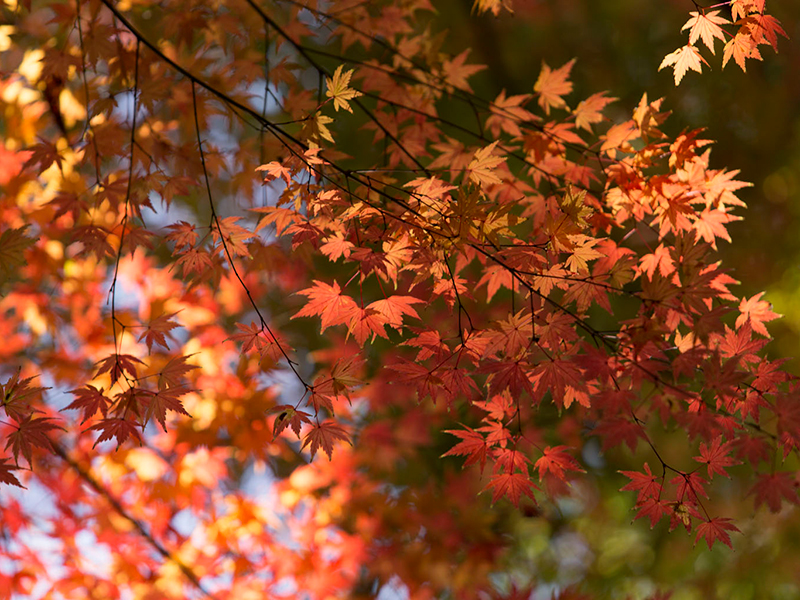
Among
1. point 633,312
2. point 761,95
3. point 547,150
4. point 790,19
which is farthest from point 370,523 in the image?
point 790,19

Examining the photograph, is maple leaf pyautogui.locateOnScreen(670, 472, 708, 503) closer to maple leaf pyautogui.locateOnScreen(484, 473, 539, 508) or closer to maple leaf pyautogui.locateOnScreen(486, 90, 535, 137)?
maple leaf pyautogui.locateOnScreen(484, 473, 539, 508)

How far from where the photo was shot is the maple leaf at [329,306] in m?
1.35

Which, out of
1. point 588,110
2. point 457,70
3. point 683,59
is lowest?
point 683,59

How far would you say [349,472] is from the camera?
3.56m

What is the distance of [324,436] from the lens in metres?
1.44

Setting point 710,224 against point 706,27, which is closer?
point 706,27

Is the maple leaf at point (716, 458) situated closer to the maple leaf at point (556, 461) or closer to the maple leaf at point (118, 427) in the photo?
the maple leaf at point (556, 461)

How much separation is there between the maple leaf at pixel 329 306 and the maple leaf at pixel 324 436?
→ 0.88 feet

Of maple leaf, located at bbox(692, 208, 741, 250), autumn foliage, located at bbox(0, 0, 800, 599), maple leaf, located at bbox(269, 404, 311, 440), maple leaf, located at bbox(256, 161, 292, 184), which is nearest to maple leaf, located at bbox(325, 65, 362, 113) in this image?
autumn foliage, located at bbox(0, 0, 800, 599)

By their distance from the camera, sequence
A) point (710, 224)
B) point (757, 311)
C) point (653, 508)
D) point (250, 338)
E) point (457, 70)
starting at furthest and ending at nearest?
point (457, 70) < point (710, 224) < point (757, 311) < point (250, 338) < point (653, 508)

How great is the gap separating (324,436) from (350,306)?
335mm

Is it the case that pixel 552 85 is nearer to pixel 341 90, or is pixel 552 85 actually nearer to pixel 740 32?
pixel 740 32

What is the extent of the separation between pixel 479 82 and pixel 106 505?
3370 millimetres

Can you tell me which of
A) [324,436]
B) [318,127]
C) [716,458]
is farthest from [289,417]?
[716,458]
